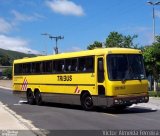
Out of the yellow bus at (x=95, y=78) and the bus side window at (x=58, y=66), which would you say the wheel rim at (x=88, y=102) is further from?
the bus side window at (x=58, y=66)

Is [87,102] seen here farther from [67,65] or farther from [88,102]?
[67,65]

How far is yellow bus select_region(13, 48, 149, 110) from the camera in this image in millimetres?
22562

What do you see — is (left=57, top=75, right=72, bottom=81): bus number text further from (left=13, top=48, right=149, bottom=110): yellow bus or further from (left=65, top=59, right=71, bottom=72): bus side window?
(left=65, top=59, right=71, bottom=72): bus side window

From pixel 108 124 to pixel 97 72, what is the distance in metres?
6.03

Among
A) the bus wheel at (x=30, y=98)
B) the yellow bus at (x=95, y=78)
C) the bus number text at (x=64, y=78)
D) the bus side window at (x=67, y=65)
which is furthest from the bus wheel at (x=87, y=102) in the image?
the bus wheel at (x=30, y=98)

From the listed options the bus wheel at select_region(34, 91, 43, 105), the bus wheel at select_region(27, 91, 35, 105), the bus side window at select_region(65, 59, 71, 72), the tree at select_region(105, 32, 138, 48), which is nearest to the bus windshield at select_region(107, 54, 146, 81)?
the bus side window at select_region(65, 59, 71, 72)

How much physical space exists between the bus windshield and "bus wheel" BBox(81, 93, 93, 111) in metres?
2.20

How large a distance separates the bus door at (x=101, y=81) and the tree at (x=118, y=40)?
138ft

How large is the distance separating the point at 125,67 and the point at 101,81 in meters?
1.27

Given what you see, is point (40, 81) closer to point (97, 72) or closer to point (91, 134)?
point (97, 72)

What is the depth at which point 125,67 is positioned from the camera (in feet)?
75.3

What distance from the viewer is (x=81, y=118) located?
2031cm

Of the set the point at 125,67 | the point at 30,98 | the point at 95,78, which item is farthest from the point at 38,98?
the point at 125,67

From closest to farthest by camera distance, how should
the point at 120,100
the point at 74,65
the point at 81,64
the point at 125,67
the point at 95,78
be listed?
1. the point at 120,100
2. the point at 125,67
3. the point at 95,78
4. the point at 81,64
5. the point at 74,65
